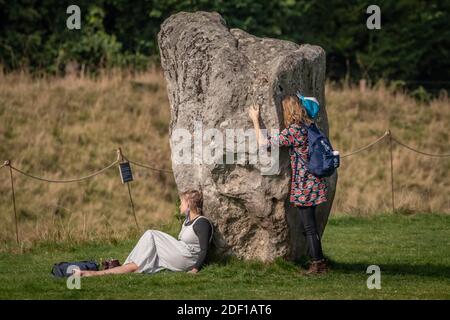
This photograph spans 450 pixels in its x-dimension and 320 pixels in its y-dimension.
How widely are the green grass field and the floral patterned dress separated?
0.90m

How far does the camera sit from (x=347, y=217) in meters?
19.8

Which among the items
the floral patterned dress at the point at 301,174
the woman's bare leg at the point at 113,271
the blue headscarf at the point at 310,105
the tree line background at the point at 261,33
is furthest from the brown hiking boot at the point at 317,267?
the tree line background at the point at 261,33

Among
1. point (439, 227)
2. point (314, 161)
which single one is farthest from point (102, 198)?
point (314, 161)

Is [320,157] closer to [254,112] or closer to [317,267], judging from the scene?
[254,112]

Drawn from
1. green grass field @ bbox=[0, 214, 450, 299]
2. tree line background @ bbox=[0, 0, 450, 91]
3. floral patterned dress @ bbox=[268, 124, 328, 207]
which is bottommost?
green grass field @ bbox=[0, 214, 450, 299]

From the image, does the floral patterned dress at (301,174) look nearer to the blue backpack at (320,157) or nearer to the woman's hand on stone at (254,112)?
the blue backpack at (320,157)

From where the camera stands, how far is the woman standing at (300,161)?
12641mm

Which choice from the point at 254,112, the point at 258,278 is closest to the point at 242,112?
the point at 254,112

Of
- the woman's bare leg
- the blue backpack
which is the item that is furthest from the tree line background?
the blue backpack

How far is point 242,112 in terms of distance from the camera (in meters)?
12.9

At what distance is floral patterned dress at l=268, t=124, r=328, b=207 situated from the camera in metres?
12.6

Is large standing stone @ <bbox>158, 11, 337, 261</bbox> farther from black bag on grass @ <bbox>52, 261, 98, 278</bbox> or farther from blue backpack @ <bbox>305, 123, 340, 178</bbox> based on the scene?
black bag on grass @ <bbox>52, 261, 98, 278</bbox>

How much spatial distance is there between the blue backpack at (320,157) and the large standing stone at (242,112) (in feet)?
1.25

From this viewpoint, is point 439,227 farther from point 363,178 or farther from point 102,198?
point 102,198
